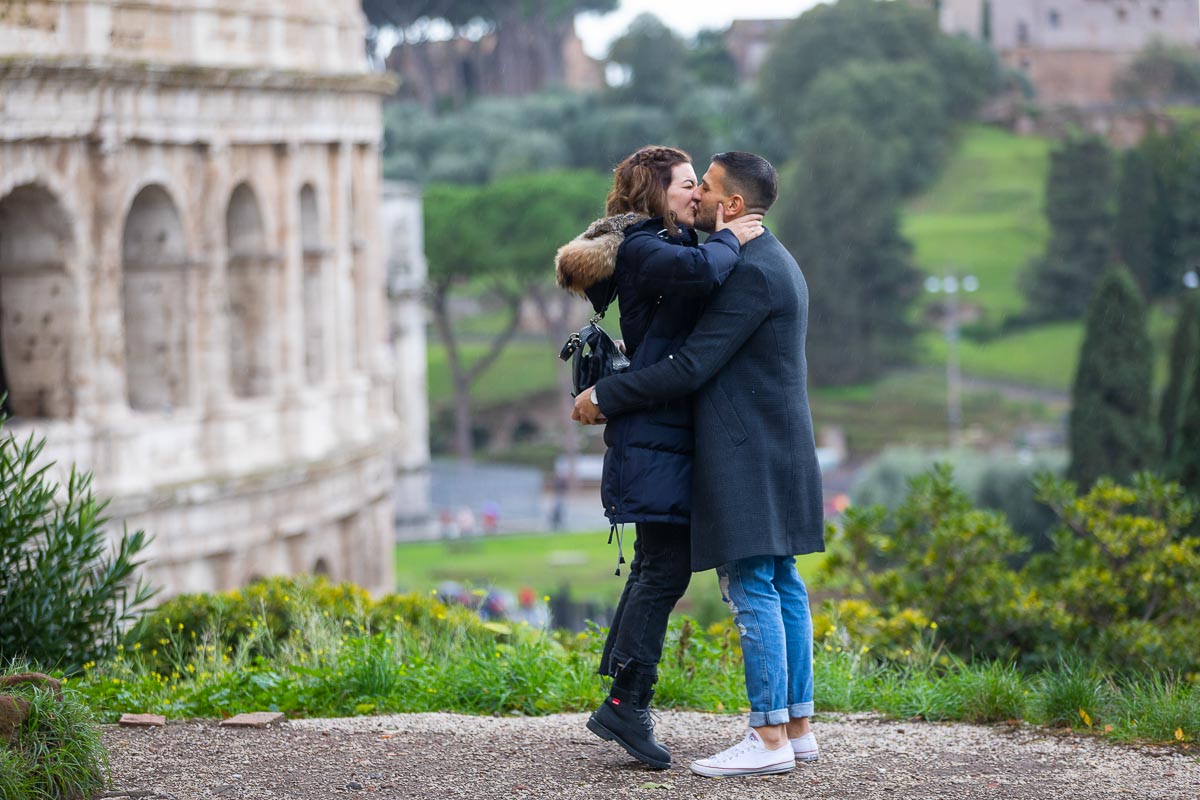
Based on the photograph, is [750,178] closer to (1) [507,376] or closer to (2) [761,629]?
(2) [761,629]

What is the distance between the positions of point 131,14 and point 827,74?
2014 inches

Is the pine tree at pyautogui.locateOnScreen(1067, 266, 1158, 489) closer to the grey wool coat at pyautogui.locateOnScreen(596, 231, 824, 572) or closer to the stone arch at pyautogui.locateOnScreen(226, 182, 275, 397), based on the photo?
the stone arch at pyautogui.locateOnScreen(226, 182, 275, 397)

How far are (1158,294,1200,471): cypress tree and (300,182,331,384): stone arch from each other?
10020mm

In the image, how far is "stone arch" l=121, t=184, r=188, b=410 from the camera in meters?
17.4

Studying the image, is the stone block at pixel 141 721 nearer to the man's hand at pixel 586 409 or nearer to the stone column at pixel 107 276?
the man's hand at pixel 586 409

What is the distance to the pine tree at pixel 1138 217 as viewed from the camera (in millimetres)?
54969

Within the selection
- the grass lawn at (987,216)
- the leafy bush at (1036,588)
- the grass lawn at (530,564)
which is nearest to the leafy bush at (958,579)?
the leafy bush at (1036,588)

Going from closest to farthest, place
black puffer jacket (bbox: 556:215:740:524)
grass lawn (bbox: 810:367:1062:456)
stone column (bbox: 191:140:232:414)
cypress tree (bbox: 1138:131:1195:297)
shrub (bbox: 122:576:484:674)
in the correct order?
black puffer jacket (bbox: 556:215:740:524) < shrub (bbox: 122:576:484:674) < stone column (bbox: 191:140:232:414) < grass lawn (bbox: 810:367:1062:456) < cypress tree (bbox: 1138:131:1195:297)

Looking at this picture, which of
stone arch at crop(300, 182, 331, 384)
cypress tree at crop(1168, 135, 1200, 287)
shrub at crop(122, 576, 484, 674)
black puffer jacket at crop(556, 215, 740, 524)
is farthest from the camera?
cypress tree at crop(1168, 135, 1200, 287)

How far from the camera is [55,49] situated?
15.5 m

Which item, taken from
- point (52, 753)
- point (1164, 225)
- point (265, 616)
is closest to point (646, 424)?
point (52, 753)

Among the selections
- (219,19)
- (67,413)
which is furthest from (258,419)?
(219,19)

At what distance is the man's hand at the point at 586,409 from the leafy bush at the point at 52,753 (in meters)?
1.70

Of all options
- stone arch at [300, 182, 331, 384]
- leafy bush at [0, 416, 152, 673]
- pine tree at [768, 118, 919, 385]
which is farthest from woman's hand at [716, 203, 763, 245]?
pine tree at [768, 118, 919, 385]
